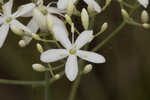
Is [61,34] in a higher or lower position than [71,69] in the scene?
higher

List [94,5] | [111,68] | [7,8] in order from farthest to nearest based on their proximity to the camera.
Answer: [111,68] → [7,8] → [94,5]

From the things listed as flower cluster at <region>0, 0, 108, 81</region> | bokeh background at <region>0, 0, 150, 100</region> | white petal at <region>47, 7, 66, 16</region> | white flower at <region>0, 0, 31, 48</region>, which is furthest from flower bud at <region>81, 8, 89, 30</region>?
bokeh background at <region>0, 0, 150, 100</region>

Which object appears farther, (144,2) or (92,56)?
(144,2)

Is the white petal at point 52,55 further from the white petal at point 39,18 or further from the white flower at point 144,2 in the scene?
the white flower at point 144,2

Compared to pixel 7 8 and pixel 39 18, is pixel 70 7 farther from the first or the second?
pixel 7 8

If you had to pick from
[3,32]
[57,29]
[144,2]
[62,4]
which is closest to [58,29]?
[57,29]

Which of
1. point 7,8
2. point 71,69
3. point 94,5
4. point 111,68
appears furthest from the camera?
point 111,68
